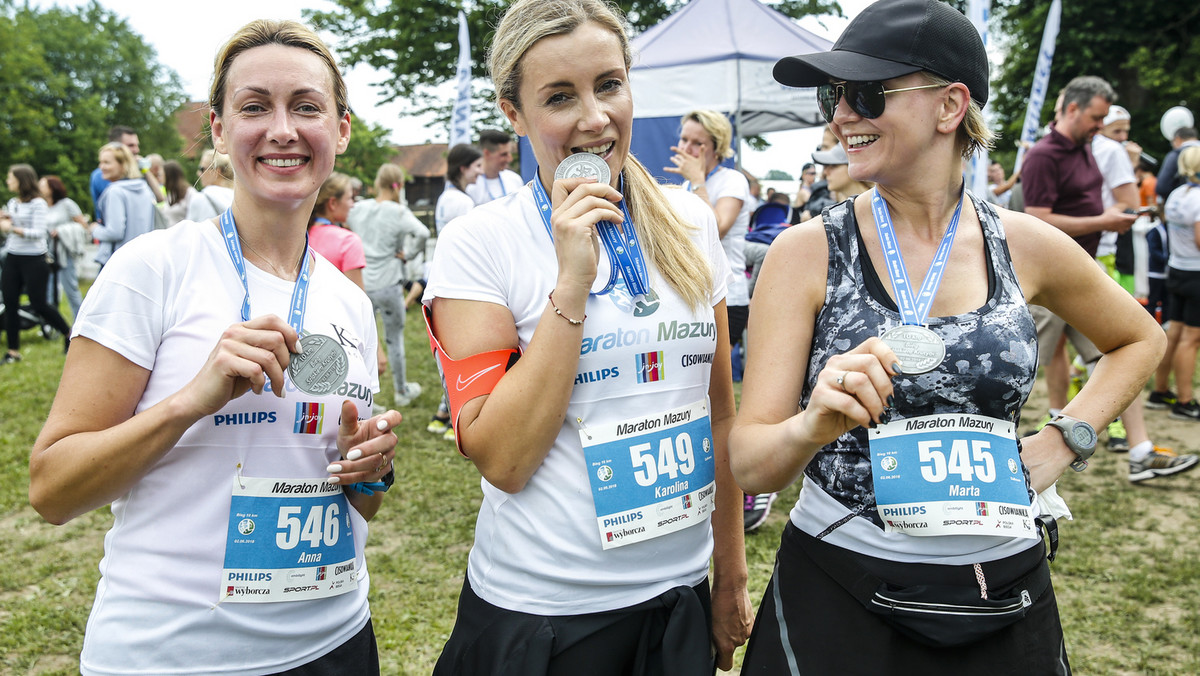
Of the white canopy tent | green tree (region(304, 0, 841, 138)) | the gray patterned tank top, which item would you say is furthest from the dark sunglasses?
green tree (region(304, 0, 841, 138))

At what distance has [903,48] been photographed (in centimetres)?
170

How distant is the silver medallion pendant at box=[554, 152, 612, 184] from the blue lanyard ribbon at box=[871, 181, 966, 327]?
634 millimetres

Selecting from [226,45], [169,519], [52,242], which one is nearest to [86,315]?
[169,519]

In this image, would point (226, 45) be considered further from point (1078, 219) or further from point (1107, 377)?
point (1078, 219)

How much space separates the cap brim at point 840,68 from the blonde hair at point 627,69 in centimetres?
37

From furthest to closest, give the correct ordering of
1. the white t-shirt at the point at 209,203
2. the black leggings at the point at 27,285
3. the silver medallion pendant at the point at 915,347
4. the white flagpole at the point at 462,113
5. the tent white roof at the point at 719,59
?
the white flagpole at the point at 462,113 < the black leggings at the point at 27,285 < the tent white roof at the point at 719,59 < the white t-shirt at the point at 209,203 < the silver medallion pendant at the point at 915,347

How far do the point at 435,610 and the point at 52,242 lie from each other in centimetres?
980

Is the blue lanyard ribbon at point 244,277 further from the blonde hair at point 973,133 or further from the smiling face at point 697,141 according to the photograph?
the smiling face at point 697,141

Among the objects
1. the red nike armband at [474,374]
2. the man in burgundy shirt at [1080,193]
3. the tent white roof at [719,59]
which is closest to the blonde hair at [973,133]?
the red nike armband at [474,374]

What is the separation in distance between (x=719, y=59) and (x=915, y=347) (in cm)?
864

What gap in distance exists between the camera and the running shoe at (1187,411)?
6871 mm

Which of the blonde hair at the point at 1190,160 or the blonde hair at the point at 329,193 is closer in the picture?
the blonde hair at the point at 329,193

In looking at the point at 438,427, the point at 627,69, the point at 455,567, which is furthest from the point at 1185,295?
the point at 627,69

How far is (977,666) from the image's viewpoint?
164 cm
